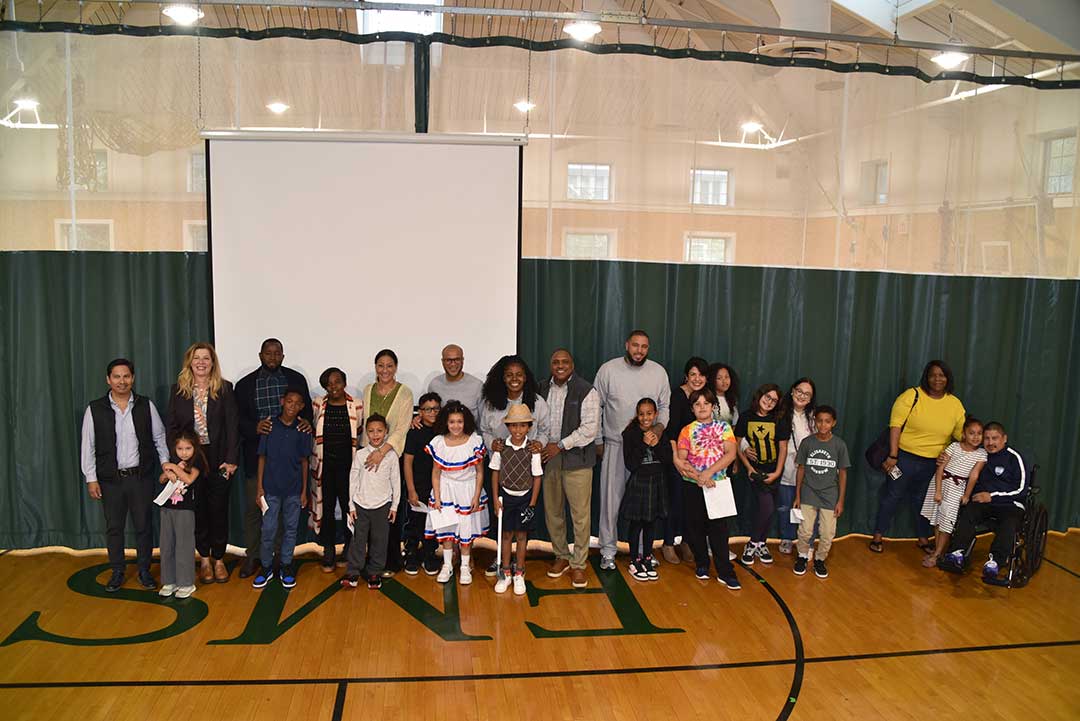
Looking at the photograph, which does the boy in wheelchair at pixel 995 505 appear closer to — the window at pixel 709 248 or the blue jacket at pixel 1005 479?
the blue jacket at pixel 1005 479

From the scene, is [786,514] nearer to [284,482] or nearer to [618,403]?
[618,403]

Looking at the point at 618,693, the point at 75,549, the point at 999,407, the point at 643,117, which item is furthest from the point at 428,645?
the point at 999,407

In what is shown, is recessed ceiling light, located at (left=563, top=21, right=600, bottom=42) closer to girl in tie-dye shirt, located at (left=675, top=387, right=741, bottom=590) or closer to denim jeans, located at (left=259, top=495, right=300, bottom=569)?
girl in tie-dye shirt, located at (left=675, top=387, right=741, bottom=590)

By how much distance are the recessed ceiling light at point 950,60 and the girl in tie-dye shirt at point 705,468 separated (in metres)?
3.20

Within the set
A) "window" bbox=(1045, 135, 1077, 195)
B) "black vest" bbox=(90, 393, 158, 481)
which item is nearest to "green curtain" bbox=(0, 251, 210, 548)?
"black vest" bbox=(90, 393, 158, 481)

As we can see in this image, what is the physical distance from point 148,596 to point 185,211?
2.43 meters

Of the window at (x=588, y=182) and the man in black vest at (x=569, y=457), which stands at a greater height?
the window at (x=588, y=182)

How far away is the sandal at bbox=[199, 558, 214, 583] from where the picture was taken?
4926 millimetres

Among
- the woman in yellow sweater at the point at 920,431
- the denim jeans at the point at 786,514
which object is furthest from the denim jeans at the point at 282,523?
the woman in yellow sweater at the point at 920,431

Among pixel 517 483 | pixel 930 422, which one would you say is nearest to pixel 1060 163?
pixel 930 422

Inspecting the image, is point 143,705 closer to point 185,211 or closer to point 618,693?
point 618,693

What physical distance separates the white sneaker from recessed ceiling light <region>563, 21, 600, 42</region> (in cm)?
364

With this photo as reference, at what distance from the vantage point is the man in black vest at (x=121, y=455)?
4.64 metres

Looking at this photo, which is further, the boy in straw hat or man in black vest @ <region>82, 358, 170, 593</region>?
the boy in straw hat
